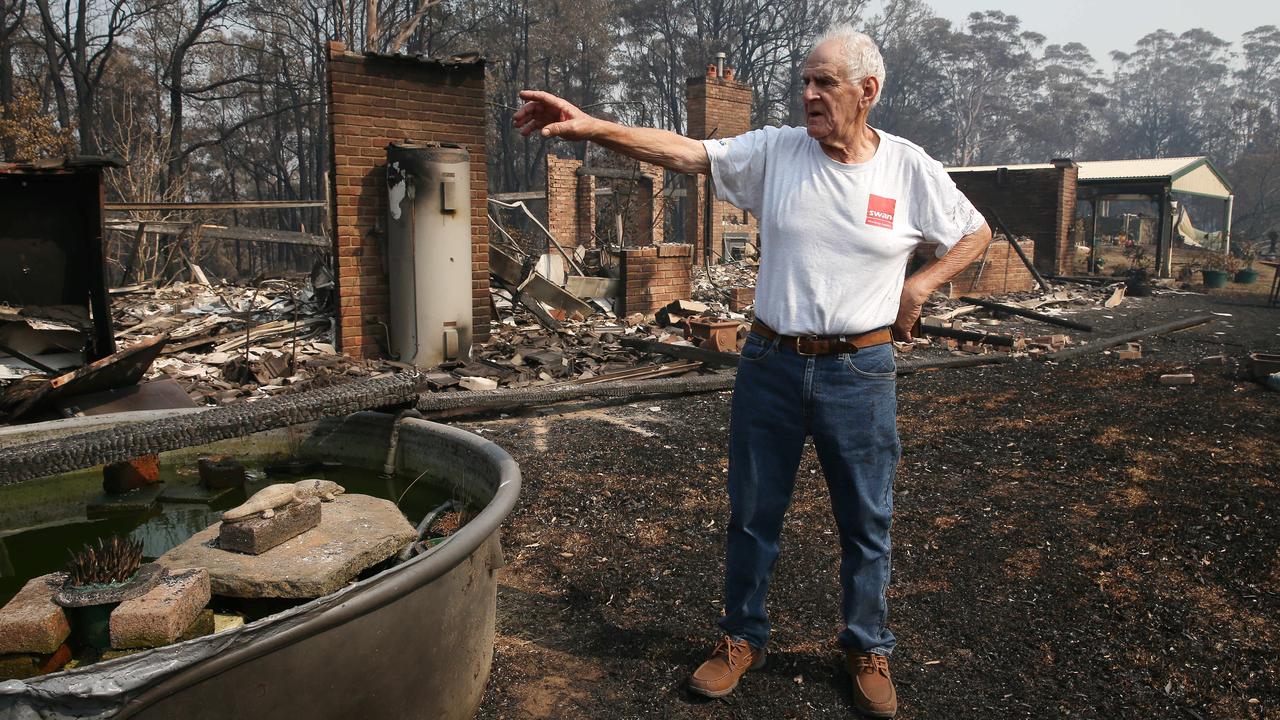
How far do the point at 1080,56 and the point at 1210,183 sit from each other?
4872 centimetres

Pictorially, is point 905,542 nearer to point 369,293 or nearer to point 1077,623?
point 1077,623

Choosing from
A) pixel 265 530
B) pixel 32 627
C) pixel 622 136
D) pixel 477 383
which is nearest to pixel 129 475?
pixel 265 530

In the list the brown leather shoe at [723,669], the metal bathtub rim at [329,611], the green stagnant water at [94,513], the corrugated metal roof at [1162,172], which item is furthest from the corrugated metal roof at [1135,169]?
the metal bathtub rim at [329,611]

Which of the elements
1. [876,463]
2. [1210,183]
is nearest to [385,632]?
[876,463]

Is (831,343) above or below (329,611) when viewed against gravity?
above

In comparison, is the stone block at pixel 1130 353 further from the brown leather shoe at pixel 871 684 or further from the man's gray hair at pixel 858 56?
the man's gray hair at pixel 858 56

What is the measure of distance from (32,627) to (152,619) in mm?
268

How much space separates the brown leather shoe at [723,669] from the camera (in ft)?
9.23

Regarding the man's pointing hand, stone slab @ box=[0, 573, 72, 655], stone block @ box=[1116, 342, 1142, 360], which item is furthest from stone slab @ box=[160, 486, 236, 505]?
stone block @ box=[1116, 342, 1142, 360]

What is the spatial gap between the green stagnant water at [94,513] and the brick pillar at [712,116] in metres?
18.6

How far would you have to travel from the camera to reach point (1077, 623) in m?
3.36

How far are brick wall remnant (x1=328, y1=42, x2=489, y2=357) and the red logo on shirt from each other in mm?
6284

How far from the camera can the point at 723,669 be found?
285 centimetres

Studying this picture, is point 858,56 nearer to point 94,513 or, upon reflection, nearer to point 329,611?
point 329,611
